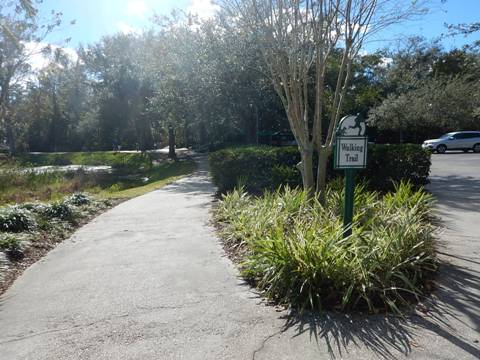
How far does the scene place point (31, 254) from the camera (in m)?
6.33

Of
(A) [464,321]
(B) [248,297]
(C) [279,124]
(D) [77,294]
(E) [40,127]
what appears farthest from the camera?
(E) [40,127]

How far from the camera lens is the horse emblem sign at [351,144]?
482 centimetres

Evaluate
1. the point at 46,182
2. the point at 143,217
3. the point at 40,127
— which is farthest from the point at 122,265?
the point at 40,127

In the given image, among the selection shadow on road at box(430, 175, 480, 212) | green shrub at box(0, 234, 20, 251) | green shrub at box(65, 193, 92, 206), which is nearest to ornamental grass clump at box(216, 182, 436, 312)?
green shrub at box(0, 234, 20, 251)

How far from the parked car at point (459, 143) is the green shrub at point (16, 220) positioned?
28.1 m

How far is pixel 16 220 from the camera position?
23.5ft

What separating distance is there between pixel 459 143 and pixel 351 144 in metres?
28.6

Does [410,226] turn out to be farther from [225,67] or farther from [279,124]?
[279,124]

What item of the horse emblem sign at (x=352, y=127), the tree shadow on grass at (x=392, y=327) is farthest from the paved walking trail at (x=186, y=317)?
the horse emblem sign at (x=352, y=127)

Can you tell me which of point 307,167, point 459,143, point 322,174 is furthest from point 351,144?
point 459,143

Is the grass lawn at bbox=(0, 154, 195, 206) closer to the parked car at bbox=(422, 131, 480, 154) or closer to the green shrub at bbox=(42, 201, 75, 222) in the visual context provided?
the green shrub at bbox=(42, 201, 75, 222)

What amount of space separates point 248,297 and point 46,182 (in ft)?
52.3

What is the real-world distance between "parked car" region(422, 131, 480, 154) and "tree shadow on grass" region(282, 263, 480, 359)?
2814 centimetres

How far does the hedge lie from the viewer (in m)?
9.95
